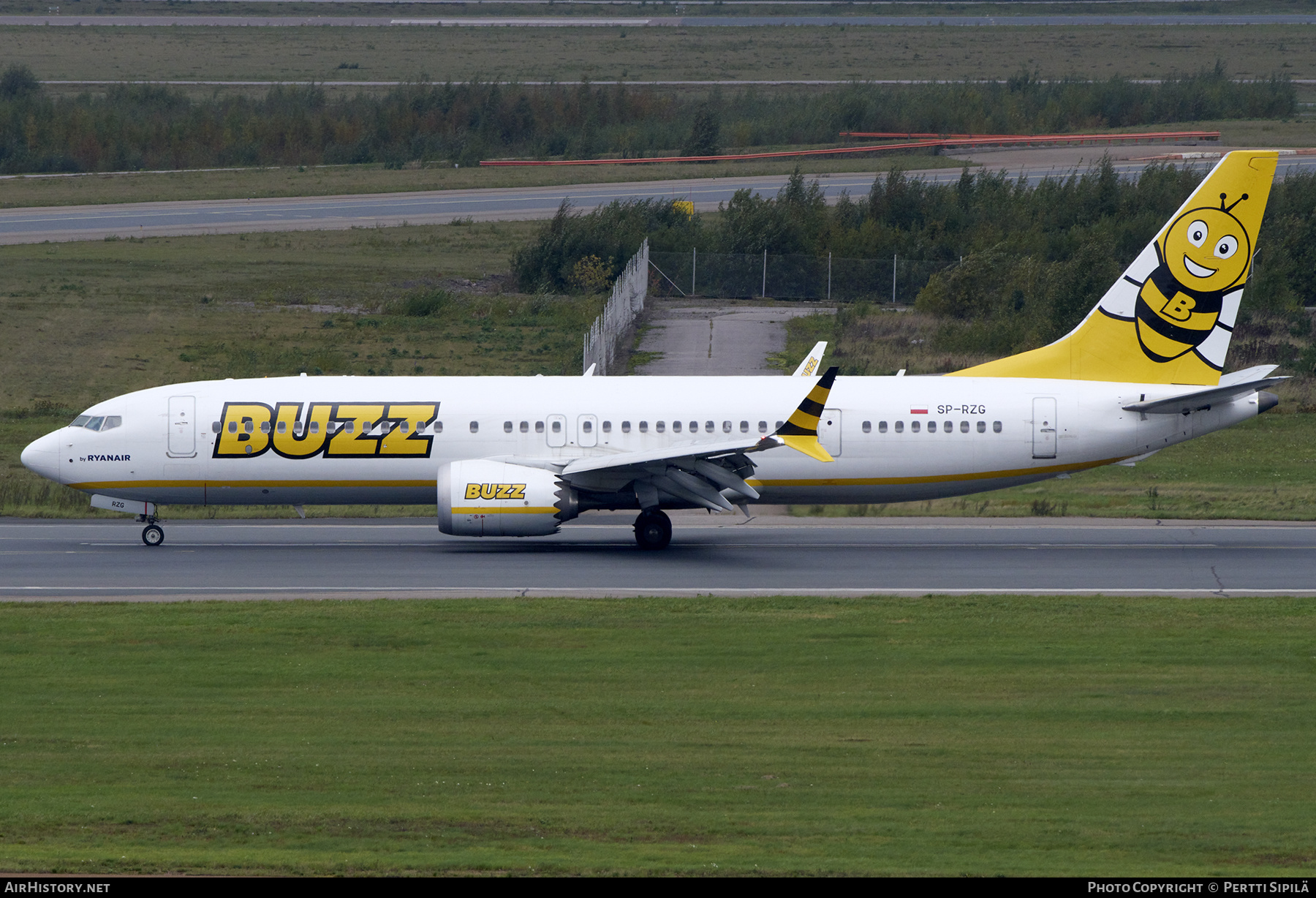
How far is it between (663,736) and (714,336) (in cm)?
3982

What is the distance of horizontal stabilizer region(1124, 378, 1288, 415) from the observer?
3038cm

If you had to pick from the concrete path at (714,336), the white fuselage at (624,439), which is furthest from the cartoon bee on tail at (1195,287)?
the concrete path at (714,336)

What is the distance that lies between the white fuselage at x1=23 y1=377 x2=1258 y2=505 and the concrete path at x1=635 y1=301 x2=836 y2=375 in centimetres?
1708

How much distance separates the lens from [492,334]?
56.6 metres

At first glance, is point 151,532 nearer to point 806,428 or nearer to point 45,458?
point 45,458

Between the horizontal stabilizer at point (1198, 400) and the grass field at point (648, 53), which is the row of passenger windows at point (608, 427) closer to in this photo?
the horizontal stabilizer at point (1198, 400)

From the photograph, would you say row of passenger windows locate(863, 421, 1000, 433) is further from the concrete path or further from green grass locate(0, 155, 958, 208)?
green grass locate(0, 155, 958, 208)

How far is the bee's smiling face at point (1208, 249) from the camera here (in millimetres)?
32281

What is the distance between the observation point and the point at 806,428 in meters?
29.1

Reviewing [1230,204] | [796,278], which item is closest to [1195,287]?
[1230,204]

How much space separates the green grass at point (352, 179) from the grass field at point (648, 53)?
3597cm

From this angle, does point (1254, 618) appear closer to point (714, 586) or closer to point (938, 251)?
point (714, 586)

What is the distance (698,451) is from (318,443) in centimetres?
794
